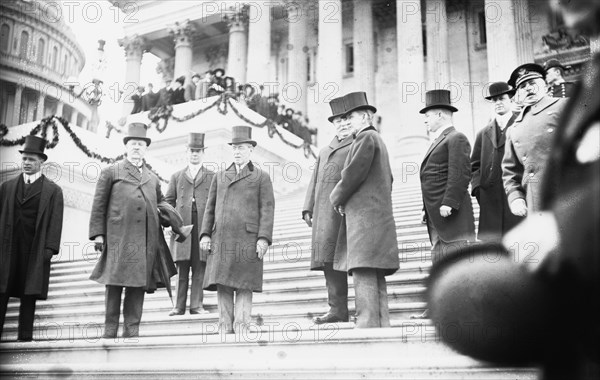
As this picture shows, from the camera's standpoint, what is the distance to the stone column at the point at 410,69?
19.3 m

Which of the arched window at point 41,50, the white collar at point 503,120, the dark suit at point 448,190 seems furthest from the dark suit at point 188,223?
the arched window at point 41,50

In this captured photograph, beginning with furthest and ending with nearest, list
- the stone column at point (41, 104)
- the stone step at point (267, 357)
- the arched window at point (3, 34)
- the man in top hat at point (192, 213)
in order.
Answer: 1. the stone column at point (41, 104)
2. the man in top hat at point (192, 213)
3. the arched window at point (3, 34)
4. the stone step at point (267, 357)

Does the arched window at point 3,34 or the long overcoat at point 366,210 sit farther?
the long overcoat at point 366,210

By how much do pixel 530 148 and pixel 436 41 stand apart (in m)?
19.6

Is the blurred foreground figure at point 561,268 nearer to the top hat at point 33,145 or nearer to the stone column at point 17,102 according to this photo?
the top hat at point 33,145

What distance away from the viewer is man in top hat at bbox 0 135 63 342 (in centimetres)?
616

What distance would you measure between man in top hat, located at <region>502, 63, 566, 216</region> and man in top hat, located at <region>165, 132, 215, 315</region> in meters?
3.33

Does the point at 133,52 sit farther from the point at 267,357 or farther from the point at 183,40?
the point at 267,357

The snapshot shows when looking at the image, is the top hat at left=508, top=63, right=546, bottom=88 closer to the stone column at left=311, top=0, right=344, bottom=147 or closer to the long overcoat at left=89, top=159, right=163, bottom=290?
the long overcoat at left=89, top=159, right=163, bottom=290

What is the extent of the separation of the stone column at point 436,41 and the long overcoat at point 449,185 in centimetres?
1781

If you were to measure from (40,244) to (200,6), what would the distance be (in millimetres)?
22943

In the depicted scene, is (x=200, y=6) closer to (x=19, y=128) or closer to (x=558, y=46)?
(x=558, y=46)

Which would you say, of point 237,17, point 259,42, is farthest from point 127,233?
point 237,17

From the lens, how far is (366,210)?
16.6 ft
